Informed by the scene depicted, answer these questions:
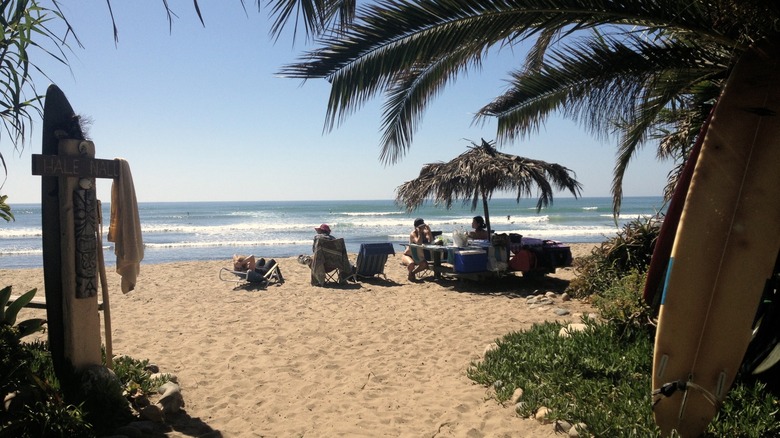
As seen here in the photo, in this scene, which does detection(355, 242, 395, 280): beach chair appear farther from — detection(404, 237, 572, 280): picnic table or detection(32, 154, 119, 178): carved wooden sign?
detection(32, 154, 119, 178): carved wooden sign

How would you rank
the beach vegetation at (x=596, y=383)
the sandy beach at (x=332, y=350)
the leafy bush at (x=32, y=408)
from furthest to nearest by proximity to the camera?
the sandy beach at (x=332, y=350) < the beach vegetation at (x=596, y=383) < the leafy bush at (x=32, y=408)

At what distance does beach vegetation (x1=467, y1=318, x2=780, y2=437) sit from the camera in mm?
2959

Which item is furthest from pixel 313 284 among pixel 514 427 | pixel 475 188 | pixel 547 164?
pixel 514 427

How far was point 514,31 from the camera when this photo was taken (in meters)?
3.25

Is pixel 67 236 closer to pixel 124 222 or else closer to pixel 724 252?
pixel 124 222

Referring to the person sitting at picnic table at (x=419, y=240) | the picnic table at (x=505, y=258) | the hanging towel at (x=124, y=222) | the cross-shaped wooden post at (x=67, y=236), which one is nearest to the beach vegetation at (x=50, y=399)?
the cross-shaped wooden post at (x=67, y=236)

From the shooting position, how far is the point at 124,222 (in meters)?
3.74

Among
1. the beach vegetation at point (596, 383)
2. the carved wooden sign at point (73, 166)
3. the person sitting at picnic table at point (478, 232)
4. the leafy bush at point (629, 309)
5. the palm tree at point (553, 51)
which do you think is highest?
the palm tree at point (553, 51)

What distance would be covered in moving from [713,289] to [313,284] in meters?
7.59

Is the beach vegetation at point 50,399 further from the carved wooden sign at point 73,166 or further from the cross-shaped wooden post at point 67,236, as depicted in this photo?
the carved wooden sign at point 73,166

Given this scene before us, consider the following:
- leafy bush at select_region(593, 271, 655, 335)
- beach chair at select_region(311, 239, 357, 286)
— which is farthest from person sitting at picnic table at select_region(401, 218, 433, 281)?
leafy bush at select_region(593, 271, 655, 335)

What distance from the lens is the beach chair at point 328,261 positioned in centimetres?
934

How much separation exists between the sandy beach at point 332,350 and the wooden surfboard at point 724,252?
0.90m

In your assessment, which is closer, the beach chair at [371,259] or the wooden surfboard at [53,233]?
the wooden surfboard at [53,233]
